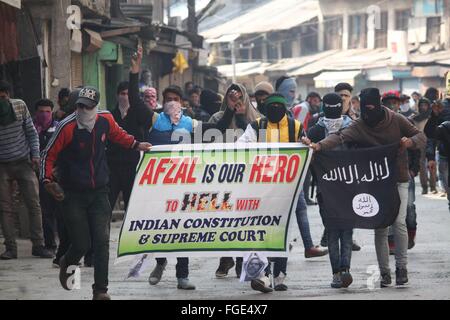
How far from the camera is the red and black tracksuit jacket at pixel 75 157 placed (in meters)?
10.4

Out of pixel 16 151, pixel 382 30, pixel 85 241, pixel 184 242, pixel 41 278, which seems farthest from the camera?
pixel 382 30

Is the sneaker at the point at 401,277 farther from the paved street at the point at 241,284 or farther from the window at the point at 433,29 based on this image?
the window at the point at 433,29

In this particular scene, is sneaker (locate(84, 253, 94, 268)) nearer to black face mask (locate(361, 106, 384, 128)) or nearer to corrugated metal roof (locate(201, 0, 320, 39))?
black face mask (locate(361, 106, 384, 128))

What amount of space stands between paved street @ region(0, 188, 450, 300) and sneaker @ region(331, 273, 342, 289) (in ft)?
0.30

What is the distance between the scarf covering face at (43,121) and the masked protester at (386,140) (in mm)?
4324

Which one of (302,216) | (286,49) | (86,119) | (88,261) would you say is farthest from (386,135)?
(286,49)

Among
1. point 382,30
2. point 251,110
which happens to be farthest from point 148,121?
point 382,30

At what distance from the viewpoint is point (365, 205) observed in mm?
11328

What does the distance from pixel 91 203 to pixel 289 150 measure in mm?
1889

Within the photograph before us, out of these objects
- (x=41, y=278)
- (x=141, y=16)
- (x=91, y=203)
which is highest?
(x=141, y=16)

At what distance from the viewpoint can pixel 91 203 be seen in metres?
10.4

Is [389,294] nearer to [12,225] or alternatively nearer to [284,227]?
[284,227]

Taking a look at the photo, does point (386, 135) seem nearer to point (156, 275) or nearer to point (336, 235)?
point (336, 235)

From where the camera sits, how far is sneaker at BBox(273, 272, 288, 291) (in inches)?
435
